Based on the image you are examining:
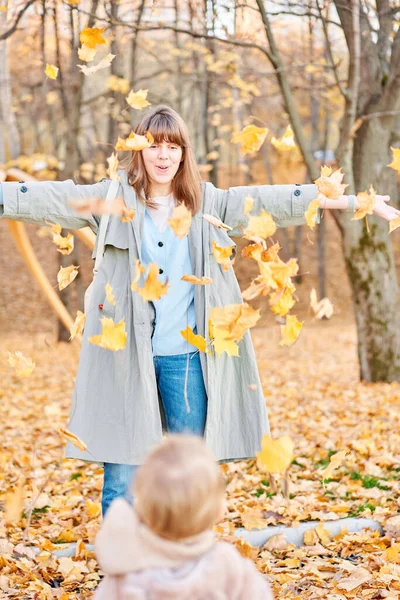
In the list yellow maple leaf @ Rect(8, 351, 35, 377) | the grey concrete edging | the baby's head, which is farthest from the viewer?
the grey concrete edging

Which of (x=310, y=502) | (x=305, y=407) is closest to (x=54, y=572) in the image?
(x=310, y=502)

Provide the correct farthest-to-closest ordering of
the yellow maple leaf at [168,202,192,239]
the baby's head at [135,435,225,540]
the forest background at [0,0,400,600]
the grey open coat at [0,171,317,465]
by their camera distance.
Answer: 1. the forest background at [0,0,400,600]
2. the grey open coat at [0,171,317,465]
3. the yellow maple leaf at [168,202,192,239]
4. the baby's head at [135,435,225,540]

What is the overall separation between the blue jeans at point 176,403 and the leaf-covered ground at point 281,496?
35cm

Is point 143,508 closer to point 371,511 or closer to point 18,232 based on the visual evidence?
point 371,511

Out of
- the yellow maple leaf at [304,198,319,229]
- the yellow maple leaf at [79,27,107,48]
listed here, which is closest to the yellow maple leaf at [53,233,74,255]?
the yellow maple leaf at [79,27,107,48]

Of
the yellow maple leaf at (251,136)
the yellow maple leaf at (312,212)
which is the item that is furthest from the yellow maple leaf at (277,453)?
the yellow maple leaf at (251,136)

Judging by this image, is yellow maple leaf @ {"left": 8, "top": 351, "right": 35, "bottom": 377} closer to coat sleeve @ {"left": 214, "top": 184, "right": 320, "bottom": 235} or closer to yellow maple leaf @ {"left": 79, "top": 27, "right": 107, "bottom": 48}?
coat sleeve @ {"left": 214, "top": 184, "right": 320, "bottom": 235}

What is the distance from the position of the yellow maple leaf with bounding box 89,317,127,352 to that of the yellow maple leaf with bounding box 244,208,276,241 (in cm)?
58

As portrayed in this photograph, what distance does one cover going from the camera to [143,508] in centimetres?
161

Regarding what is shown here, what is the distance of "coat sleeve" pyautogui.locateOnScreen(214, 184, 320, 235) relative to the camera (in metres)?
2.91

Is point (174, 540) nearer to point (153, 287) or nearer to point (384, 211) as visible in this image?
point (153, 287)

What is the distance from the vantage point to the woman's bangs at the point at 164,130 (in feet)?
9.30

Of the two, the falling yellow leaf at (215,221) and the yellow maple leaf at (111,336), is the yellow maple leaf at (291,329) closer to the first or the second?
the falling yellow leaf at (215,221)

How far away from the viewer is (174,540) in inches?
64.6
